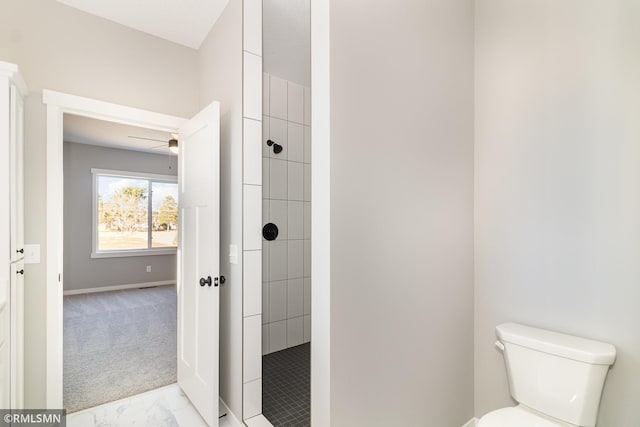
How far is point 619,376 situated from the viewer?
1333 millimetres

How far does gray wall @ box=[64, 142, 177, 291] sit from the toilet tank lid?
Answer: 648 cm

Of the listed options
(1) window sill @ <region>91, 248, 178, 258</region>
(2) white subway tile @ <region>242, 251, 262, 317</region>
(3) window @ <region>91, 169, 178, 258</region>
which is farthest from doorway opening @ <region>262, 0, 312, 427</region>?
(3) window @ <region>91, 169, 178, 258</region>

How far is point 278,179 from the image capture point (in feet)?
9.93

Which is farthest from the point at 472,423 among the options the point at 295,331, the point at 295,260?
the point at 295,260

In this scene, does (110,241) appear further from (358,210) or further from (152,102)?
(358,210)

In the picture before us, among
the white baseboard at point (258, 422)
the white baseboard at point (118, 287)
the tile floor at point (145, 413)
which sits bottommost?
the white baseboard at point (118, 287)

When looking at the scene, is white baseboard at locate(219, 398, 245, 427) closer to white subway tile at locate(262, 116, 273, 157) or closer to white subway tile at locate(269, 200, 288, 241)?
white subway tile at locate(269, 200, 288, 241)

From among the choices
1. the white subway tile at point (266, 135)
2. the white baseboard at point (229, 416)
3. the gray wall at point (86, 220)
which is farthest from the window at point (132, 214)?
the white baseboard at point (229, 416)

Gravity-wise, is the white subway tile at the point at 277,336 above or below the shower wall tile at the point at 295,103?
below

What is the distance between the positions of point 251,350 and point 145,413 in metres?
0.95

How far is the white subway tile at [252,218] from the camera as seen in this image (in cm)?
191

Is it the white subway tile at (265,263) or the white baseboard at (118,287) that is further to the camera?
the white baseboard at (118,287)

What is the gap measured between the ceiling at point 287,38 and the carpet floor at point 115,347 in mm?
2946

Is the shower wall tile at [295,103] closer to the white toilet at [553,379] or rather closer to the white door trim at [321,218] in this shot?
the white door trim at [321,218]
